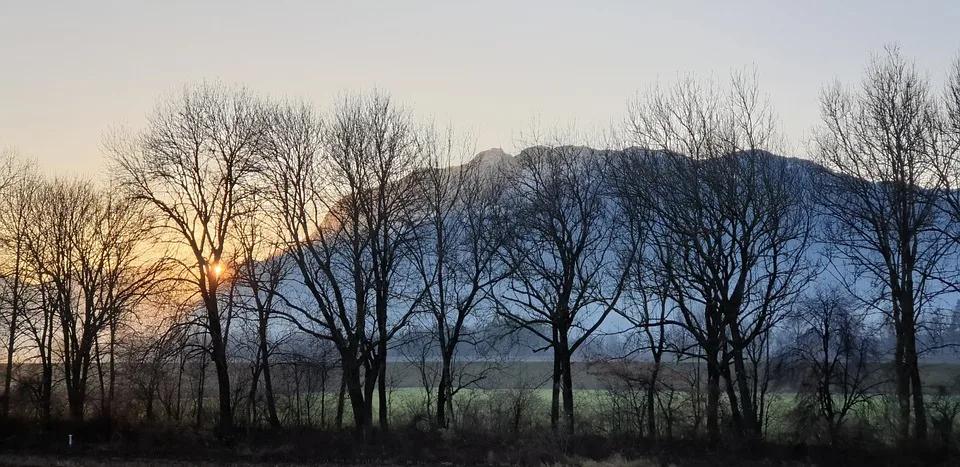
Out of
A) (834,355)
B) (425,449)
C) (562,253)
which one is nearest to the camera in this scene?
(425,449)

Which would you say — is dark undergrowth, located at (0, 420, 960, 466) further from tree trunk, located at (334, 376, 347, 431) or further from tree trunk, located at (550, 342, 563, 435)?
tree trunk, located at (334, 376, 347, 431)

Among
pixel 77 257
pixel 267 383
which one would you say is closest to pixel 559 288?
pixel 267 383

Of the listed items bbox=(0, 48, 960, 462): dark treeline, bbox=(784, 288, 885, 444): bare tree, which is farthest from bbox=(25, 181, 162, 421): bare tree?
bbox=(784, 288, 885, 444): bare tree

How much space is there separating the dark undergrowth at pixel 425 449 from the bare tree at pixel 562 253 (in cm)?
501

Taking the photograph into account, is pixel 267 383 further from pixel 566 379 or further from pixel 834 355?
pixel 834 355

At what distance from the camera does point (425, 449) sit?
89.6ft

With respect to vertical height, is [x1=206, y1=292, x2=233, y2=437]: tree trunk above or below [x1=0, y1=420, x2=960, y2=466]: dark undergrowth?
above

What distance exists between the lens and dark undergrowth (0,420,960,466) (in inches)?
1003

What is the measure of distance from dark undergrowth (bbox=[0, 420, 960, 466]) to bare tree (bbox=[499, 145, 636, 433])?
16.4ft

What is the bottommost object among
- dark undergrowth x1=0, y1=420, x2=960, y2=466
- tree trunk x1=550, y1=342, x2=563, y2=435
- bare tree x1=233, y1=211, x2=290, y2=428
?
dark undergrowth x1=0, y1=420, x2=960, y2=466

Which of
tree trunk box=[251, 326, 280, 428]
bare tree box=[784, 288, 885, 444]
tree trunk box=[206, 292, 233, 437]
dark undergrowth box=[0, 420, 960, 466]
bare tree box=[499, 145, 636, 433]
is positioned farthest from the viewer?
bare tree box=[499, 145, 636, 433]

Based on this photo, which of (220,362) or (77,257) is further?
(77,257)

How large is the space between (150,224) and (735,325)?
21.6m

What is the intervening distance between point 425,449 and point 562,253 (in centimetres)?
1033
